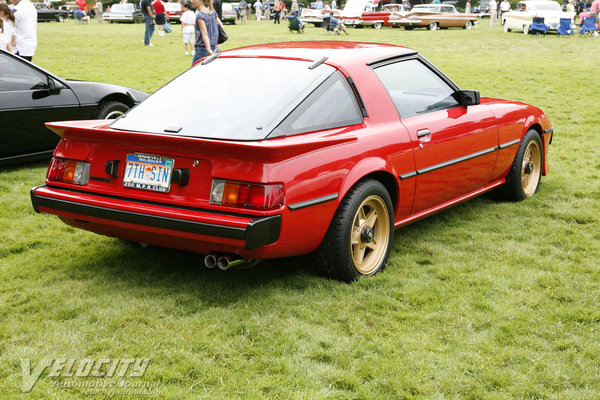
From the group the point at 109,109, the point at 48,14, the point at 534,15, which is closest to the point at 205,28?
the point at 109,109

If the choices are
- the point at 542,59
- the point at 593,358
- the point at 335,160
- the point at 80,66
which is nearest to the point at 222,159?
the point at 335,160

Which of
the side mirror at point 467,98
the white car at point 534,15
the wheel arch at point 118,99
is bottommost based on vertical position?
the wheel arch at point 118,99

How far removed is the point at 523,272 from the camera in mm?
4543

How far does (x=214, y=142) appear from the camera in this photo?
3.65 m

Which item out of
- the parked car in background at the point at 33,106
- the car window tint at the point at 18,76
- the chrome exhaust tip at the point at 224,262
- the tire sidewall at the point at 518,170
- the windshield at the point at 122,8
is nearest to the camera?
the chrome exhaust tip at the point at 224,262

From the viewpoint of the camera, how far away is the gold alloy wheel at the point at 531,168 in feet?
21.1

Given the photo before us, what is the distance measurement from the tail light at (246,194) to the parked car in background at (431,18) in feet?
109

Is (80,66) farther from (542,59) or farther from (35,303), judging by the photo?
(35,303)

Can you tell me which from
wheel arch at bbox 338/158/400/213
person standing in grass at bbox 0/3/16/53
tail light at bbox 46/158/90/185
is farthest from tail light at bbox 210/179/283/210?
person standing in grass at bbox 0/3/16/53

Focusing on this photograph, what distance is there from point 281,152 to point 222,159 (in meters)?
0.32

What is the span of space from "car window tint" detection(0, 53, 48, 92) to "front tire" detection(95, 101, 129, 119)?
626mm

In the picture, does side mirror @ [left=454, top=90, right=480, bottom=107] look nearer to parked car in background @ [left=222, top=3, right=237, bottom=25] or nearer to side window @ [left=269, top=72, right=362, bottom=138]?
side window @ [left=269, top=72, right=362, bottom=138]

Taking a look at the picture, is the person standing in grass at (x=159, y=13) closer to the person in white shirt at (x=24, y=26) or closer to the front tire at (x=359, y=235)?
the person in white shirt at (x=24, y=26)

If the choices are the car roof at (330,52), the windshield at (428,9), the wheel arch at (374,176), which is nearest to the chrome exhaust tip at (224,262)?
the wheel arch at (374,176)
